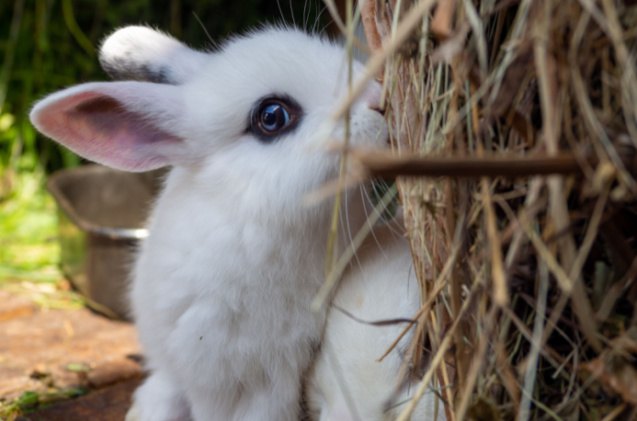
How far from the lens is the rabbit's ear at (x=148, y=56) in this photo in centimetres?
239

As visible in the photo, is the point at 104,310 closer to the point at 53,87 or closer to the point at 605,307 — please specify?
the point at 53,87

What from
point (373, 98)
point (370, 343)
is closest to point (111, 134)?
point (373, 98)

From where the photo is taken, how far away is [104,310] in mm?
3420

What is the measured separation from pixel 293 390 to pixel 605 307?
928 millimetres

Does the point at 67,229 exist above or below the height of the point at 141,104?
below

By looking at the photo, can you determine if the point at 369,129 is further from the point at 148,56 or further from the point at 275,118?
the point at 148,56

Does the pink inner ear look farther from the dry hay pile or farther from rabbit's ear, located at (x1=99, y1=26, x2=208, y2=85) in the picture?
the dry hay pile

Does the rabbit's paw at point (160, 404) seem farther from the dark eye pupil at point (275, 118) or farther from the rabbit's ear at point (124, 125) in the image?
the dark eye pupil at point (275, 118)

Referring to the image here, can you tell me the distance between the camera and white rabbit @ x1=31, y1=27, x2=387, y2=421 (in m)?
1.98

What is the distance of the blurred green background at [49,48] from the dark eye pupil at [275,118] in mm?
2377

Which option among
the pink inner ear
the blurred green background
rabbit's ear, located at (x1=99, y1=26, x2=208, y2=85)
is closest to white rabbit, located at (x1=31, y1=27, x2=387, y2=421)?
the pink inner ear

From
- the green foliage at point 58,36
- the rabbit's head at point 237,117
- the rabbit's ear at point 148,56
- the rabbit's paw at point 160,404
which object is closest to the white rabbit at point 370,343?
the rabbit's head at point 237,117

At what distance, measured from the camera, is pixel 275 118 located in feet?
6.57

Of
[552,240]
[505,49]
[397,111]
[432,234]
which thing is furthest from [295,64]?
[552,240]
